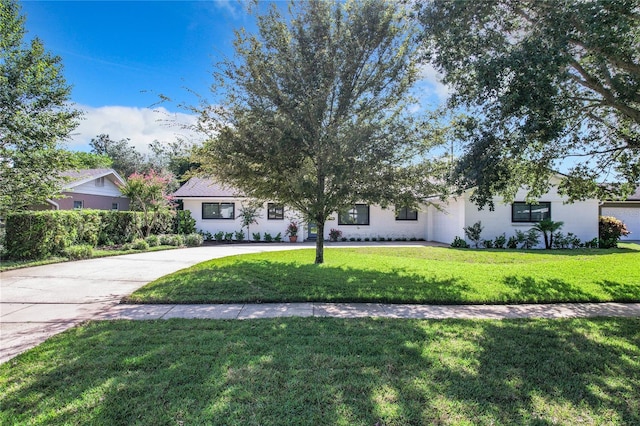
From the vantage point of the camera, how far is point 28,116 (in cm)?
908

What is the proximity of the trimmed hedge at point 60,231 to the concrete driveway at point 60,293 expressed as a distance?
1.33 m

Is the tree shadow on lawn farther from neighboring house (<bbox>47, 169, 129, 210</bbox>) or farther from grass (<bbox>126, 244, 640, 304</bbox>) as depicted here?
neighboring house (<bbox>47, 169, 129, 210</bbox>)

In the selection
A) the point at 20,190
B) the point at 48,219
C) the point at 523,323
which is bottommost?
the point at 523,323

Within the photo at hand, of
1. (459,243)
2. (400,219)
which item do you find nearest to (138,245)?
(400,219)

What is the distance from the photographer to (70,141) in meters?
10.1

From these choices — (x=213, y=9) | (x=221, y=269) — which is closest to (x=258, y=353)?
(x=221, y=269)

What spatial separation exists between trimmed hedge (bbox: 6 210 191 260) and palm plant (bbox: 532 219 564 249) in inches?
809

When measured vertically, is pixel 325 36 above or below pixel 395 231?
above

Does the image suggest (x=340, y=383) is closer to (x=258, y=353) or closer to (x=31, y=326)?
(x=258, y=353)

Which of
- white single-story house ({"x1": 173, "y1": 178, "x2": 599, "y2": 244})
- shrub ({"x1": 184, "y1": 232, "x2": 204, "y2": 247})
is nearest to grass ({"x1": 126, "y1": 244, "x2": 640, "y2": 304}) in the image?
white single-story house ({"x1": 173, "y1": 178, "x2": 599, "y2": 244})

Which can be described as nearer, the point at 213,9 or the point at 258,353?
the point at 258,353

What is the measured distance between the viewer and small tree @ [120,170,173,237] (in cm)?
1709

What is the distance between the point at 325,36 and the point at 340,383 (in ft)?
24.9

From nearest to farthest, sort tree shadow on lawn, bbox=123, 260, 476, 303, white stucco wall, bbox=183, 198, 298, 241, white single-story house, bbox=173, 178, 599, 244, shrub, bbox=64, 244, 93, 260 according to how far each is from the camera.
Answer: tree shadow on lawn, bbox=123, 260, 476, 303 < shrub, bbox=64, 244, 93, 260 < white single-story house, bbox=173, 178, 599, 244 < white stucco wall, bbox=183, 198, 298, 241
